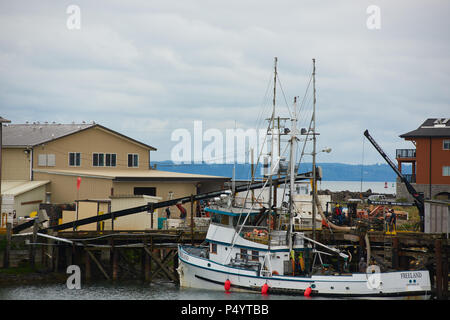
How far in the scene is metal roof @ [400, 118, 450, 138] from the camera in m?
76.5

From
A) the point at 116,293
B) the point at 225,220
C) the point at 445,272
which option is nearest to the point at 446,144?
the point at 445,272

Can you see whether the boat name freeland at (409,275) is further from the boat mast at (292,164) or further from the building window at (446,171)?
the building window at (446,171)

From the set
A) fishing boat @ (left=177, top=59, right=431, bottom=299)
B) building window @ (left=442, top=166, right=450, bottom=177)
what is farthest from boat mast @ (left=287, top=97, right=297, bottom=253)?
building window @ (left=442, top=166, right=450, bottom=177)

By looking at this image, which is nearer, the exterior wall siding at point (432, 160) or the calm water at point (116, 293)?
the calm water at point (116, 293)

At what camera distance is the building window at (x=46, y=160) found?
60.6 metres

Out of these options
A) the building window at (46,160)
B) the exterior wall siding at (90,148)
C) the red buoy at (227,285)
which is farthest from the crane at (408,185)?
the building window at (46,160)

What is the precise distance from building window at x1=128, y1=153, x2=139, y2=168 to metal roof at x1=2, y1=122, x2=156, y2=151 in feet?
4.69

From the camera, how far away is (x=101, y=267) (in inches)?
1695

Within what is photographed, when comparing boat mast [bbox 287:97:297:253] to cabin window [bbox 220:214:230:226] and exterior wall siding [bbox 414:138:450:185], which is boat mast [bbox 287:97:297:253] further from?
exterior wall siding [bbox 414:138:450:185]

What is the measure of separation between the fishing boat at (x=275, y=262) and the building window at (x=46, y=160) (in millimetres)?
24355

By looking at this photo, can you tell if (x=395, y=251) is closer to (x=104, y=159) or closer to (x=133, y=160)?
(x=133, y=160)

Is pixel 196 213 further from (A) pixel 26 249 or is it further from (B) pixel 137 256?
(A) pixel 26 249

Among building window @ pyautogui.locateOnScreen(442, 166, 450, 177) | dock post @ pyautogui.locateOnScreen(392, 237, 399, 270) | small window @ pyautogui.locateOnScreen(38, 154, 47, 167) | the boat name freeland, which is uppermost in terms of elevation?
small window @ pyautogui.locateOnScreen(38, 154, 47, 167)
